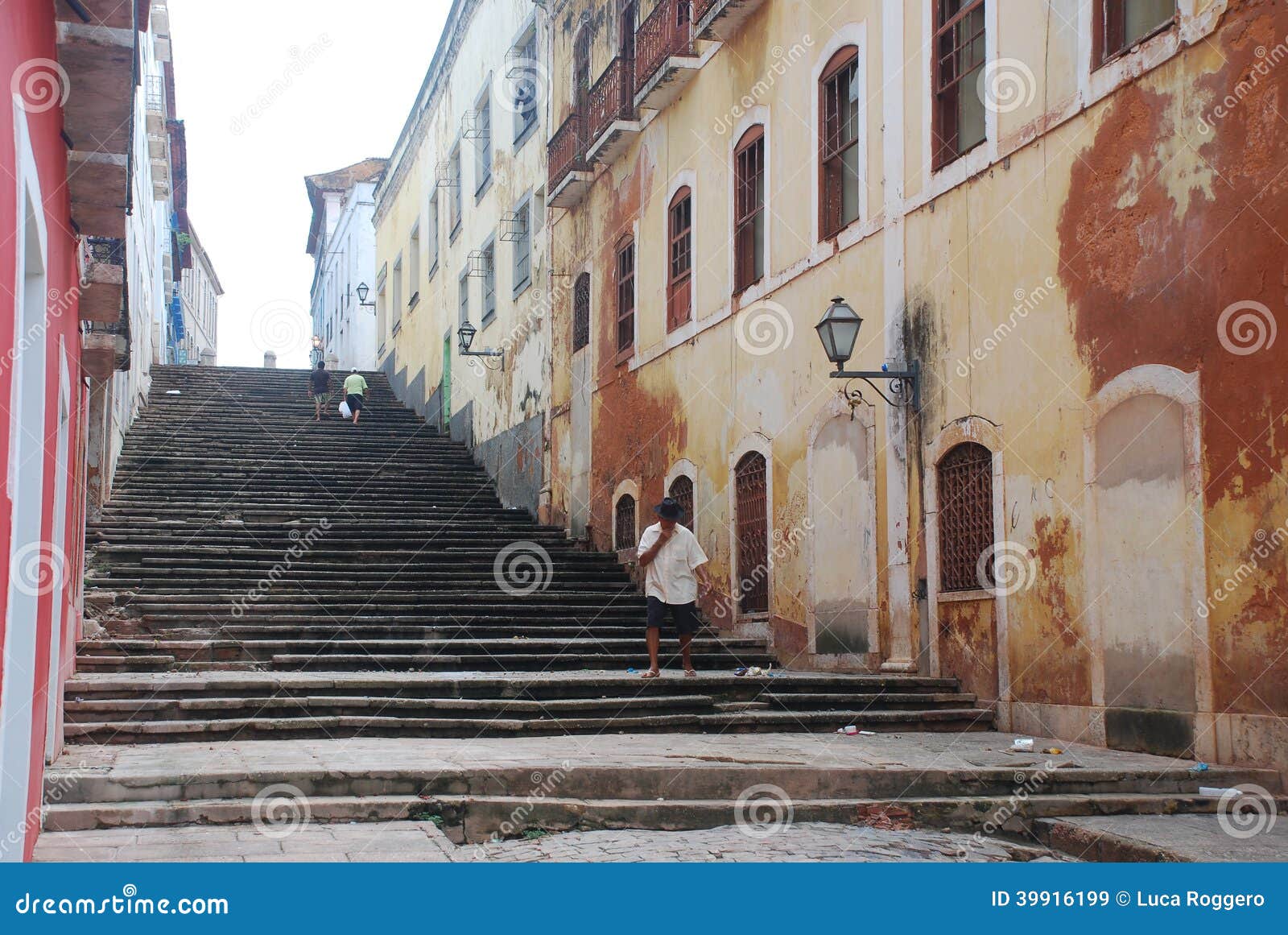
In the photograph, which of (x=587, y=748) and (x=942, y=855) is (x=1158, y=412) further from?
(x=587, y=748)

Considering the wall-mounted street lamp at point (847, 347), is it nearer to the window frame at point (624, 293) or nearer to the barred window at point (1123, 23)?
the barred window at point (1123, 23)

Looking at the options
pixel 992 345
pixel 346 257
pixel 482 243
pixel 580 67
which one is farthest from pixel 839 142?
pixel 346 257

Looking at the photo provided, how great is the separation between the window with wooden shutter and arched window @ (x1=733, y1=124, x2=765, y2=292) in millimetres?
3464

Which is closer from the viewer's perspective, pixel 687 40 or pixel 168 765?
pixel 168 765

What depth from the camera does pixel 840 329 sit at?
36.4 ft

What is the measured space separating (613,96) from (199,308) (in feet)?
148

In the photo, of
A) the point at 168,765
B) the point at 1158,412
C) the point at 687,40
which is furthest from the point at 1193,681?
the point at 687,40

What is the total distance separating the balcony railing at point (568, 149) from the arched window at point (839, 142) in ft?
23.0

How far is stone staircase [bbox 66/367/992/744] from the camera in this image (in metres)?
9.88

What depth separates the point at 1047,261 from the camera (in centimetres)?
989

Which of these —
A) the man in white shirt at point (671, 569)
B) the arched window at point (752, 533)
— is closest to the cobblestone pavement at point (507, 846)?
the man in white shirt at point (671, 569)

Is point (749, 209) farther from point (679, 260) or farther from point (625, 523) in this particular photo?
point (625, 523)

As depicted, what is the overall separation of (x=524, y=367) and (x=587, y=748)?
15.1 m

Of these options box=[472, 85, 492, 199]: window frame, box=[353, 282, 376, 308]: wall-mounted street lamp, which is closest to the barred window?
box=[472, 85, 492, 199]: window frame
